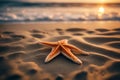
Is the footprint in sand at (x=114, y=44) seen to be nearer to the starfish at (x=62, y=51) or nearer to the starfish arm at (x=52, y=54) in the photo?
the starfish at (x=62, y=51)

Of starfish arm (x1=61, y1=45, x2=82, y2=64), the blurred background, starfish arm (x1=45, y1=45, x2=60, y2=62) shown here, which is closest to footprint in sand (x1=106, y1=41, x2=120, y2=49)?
starfish arm (x1=61, y1=45, x2=82, y2=64)

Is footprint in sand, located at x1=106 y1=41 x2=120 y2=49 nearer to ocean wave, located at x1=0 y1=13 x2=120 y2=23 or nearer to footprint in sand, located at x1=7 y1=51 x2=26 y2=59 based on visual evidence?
ocean wave, located at x1=0 y1=13 x2=120 y2=23

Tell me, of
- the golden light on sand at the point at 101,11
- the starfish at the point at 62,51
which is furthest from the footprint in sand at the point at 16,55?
the golden light on sand at the point at 101,11

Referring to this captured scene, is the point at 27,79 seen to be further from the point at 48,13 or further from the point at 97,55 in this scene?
the point at 48,13

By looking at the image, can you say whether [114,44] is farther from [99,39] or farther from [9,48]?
[9,48]

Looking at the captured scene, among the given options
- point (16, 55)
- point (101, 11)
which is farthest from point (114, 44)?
point (101, 11)
